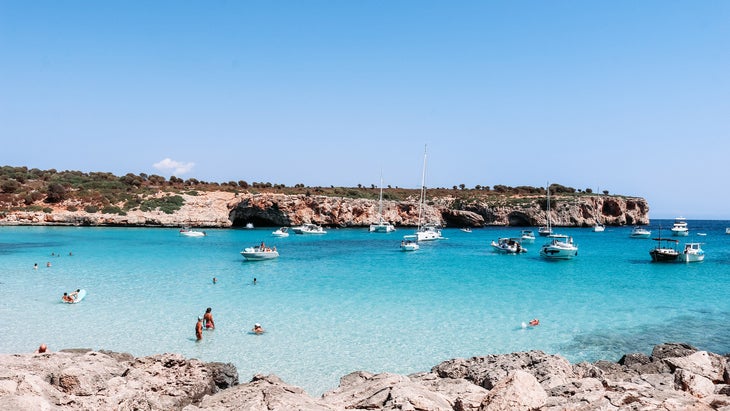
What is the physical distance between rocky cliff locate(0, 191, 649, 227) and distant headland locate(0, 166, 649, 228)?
128mm

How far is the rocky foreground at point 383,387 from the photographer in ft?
20.7

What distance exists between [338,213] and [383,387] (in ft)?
230

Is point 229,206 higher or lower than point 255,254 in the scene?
higher

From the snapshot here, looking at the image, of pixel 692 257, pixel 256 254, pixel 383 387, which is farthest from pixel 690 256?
pixel 383 387

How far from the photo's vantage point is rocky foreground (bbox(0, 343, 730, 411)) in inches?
248

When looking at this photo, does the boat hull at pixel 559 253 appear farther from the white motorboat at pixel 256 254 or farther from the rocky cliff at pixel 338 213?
the rocky cliff at pixel 338 213

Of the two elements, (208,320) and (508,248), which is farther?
(508,248)

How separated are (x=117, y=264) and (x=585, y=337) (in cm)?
3045

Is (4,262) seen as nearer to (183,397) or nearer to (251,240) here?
(251,240)

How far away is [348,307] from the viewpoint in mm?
21078

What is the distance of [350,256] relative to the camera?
42188mm

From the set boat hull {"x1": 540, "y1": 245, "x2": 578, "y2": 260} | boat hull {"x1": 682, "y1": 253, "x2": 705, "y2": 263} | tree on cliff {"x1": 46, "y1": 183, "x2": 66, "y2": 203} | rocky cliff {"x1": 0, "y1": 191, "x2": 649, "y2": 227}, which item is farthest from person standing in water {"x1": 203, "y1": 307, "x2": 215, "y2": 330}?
tree on cliff {"x1": 46, "y1": 183, "x2": 66, "y2": 203}

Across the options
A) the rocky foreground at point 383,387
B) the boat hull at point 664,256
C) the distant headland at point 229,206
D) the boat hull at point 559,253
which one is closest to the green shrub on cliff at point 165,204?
the distant headland at point 229,206

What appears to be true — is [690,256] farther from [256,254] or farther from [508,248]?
[256,254]
